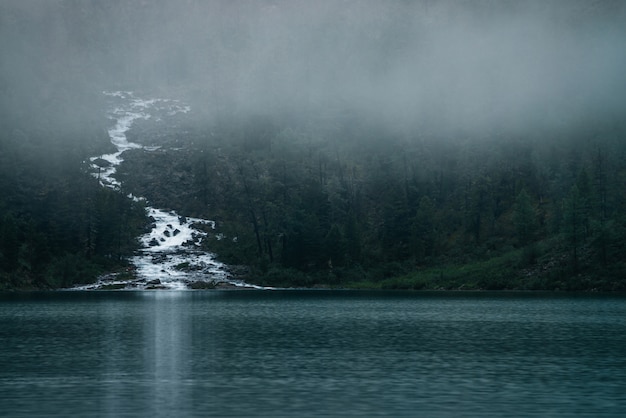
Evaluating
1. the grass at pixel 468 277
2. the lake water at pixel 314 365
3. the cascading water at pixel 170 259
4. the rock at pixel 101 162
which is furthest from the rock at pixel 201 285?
the rock at pixel 101 162

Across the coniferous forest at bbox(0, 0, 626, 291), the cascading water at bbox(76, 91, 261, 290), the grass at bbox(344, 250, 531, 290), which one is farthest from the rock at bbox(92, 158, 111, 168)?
the grass at bbox(344, 250, 531, 290)

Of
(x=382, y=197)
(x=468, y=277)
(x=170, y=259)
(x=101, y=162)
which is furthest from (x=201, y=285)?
(x=101, y=162)

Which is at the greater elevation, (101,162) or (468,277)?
(101,162)

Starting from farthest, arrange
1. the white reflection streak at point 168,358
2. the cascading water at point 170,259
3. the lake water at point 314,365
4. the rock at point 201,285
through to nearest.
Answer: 1. the cascading water at point 170,259
2. the rock at point 201,285
3. the white reflection streak at point 168,358
4. the lake water at point 314,365

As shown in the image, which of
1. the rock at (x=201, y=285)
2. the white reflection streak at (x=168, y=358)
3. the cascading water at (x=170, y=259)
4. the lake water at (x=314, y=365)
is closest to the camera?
the lake water at (x=314, y=365)

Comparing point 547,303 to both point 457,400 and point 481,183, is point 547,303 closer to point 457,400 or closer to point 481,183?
point 457,400

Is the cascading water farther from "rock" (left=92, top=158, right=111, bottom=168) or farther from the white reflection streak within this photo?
the white reflection streak

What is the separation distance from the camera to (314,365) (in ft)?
115

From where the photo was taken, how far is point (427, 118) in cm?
19650

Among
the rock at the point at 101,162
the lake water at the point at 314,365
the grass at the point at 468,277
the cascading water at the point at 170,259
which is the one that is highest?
the rock at the point at 101,162

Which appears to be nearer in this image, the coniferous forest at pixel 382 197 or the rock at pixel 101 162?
the coniferous forest at pixel 382 197

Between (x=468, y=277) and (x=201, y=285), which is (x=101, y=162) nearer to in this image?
(x=201, y=285)

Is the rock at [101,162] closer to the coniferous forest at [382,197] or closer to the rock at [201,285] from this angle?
the coniferous forest at [382,197]

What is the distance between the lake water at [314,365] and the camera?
25.6 metres
